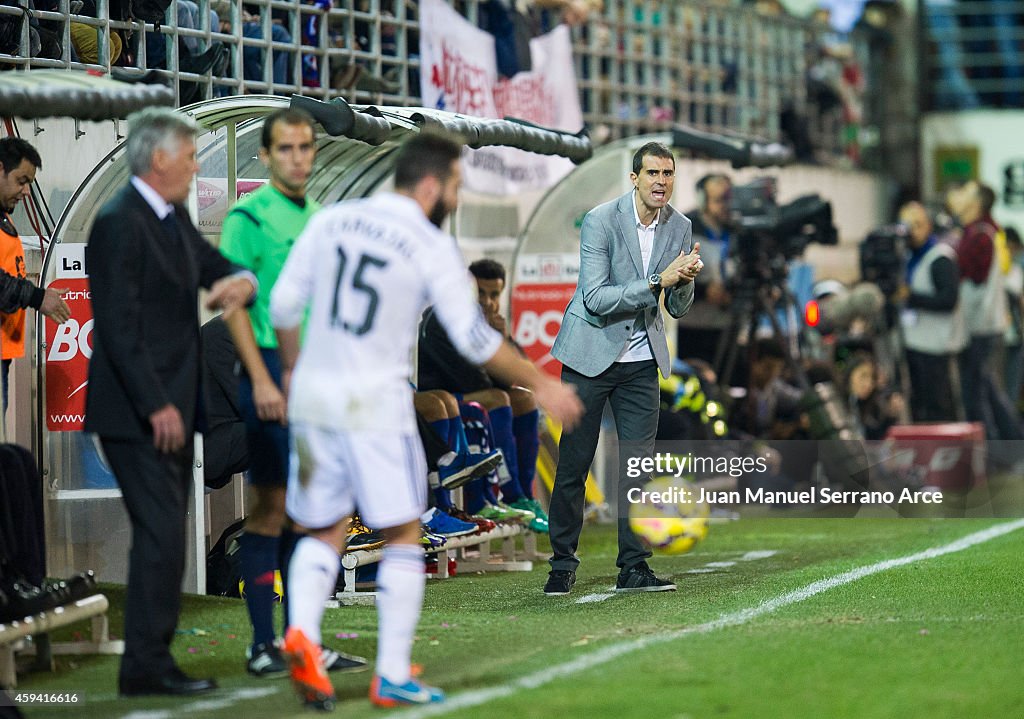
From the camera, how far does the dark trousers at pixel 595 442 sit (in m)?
7.99

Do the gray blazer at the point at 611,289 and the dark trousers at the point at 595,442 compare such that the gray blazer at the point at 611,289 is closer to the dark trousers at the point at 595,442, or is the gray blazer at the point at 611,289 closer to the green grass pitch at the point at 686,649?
the dark trousers at the point at 595,442

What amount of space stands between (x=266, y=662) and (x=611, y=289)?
8.82 feet

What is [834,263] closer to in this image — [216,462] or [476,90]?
[476,90]

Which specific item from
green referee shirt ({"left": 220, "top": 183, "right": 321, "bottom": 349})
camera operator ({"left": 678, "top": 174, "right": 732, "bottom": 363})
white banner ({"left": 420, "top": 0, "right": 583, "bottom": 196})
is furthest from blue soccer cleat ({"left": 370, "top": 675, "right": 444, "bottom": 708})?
camera operator ({"left": 678, "top": 174, "right": 732, "bottom": 363})

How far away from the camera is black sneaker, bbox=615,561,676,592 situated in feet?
26.5

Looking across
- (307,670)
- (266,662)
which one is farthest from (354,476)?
(266,662)

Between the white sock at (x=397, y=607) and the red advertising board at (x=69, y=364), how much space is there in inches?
115

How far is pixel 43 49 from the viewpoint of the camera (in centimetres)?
878

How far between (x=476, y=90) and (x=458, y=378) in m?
3.30

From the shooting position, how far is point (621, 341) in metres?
7.96

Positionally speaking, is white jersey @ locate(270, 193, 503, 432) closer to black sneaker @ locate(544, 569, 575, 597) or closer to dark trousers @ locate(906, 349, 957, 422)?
black sneaker @ locate(544, 569, 575, 597)

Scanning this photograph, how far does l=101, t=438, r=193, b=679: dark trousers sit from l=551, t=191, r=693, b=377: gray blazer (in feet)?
9.07

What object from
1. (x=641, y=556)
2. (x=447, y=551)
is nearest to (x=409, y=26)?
(x=447, y=551)

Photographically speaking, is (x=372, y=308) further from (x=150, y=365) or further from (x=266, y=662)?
(x=266, y=662)
